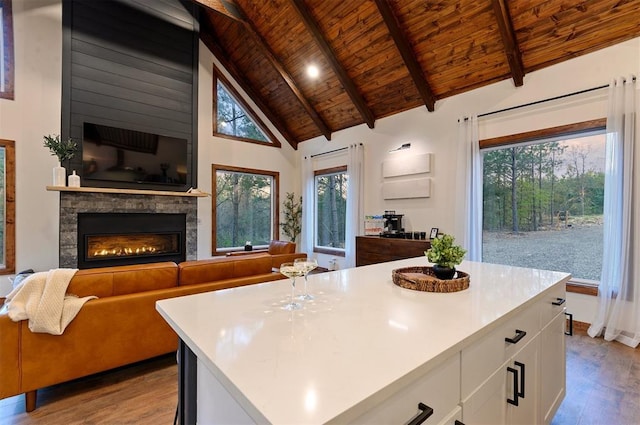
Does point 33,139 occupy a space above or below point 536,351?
above

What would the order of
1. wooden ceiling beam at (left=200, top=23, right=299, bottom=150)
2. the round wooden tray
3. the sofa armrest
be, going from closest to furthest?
the round wooden tray
the sofa armrest
wooden ceiling beam at (left=200, top=23, right=299, bottom=150)

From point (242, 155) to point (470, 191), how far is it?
442 cm

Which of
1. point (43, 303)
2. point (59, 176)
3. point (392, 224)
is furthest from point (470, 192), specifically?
point (59, 176)

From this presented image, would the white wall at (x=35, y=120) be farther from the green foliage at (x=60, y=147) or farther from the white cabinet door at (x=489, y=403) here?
the white cabinet door at (x=489, y=403)

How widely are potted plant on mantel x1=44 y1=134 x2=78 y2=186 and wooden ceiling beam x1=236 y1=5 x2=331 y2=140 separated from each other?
3210 millimetres

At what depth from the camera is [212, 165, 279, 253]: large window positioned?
605cm

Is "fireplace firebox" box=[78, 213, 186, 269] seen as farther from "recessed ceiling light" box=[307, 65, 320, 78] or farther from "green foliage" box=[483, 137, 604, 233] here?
"green foliage" box=[483, 137, 604, 233]

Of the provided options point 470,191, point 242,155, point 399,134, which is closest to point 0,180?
point 242,155

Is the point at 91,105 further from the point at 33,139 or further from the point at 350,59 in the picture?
the point at 350,59

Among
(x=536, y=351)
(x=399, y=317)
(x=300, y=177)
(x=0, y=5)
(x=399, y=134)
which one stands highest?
(x=0, y=5)

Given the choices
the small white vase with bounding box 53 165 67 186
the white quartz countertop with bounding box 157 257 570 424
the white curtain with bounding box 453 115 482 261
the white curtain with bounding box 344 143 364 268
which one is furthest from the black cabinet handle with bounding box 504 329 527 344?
the small white vase with bounding box 53 165 67 186

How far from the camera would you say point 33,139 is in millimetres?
4230

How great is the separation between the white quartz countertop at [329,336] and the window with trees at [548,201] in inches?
98.5

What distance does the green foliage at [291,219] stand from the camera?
6.96 meters
